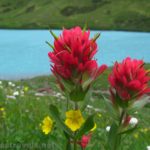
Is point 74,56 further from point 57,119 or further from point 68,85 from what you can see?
point 57,119

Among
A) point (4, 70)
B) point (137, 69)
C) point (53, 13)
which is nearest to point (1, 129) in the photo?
point (137, 69)

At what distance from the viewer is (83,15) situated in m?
167

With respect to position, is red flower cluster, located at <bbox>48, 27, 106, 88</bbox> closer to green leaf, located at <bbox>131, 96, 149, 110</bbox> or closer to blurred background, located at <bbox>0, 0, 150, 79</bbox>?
green leaf, located at <bbox>131, 96, 149, 110</bbox>

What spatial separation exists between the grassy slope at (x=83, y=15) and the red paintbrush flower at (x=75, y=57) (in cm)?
13254

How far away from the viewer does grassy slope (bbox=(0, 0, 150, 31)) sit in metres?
148

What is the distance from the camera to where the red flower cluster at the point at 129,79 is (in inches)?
128

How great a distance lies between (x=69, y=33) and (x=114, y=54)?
70.5 m

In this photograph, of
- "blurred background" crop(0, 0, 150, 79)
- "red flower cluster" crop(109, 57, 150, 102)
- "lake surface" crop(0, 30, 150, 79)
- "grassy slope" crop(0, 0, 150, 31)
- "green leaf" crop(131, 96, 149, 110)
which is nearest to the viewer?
"red flower cluster" crop(109, 57, 150, 102)

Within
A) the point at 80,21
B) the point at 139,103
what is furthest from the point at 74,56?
the point at 80,21

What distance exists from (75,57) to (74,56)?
0.9 inches

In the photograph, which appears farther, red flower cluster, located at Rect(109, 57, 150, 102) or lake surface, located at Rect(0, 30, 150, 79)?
lake surface, located at Rect(0, 30, 150, 79)

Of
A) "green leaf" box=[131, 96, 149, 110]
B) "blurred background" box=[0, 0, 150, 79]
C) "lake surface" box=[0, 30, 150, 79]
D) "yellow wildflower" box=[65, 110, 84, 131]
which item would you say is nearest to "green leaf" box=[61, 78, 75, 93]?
"yellow wildflower" box=[65, 110, 84, 131]

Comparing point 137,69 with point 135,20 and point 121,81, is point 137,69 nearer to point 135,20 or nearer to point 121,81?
point 121,81

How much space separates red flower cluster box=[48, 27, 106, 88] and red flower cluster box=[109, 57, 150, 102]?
0.35ft
